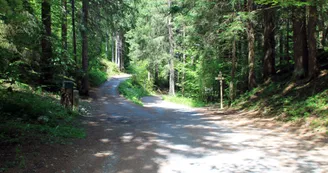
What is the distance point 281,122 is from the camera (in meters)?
9.76

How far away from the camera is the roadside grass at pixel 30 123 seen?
20.1 feet

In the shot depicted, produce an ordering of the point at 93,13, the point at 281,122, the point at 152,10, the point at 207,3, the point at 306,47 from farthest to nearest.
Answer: the point at 152,10 < the point at 93,13 < the point at 207,3 < the point at 306,47 < the point at 281,122

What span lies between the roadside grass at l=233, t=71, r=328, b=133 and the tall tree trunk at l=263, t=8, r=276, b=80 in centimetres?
176

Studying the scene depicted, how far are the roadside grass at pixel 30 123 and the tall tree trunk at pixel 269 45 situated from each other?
1179 centimetres

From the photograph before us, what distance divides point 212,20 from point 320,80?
6.81 metres

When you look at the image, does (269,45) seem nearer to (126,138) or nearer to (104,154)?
(126,138)

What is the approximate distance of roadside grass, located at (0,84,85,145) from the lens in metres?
6.14

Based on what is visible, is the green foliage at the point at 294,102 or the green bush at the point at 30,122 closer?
the green bush at the point at 30,122

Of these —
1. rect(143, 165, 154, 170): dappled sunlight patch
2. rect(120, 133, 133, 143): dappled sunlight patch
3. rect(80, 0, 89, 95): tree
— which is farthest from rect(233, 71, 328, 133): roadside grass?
rect(80, 0, 89, 95): tree

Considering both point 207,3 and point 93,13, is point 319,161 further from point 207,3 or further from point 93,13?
point 93,13

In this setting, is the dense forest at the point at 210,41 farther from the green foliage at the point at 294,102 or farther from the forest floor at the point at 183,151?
the forest floor at the point at 183,151

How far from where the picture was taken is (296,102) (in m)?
10.5

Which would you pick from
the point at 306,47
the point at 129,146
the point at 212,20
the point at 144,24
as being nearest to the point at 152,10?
the point at 144,24

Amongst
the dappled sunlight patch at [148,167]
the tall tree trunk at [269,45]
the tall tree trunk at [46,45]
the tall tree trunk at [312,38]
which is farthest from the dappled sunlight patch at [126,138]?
the tall tree trunk at [269,45]
